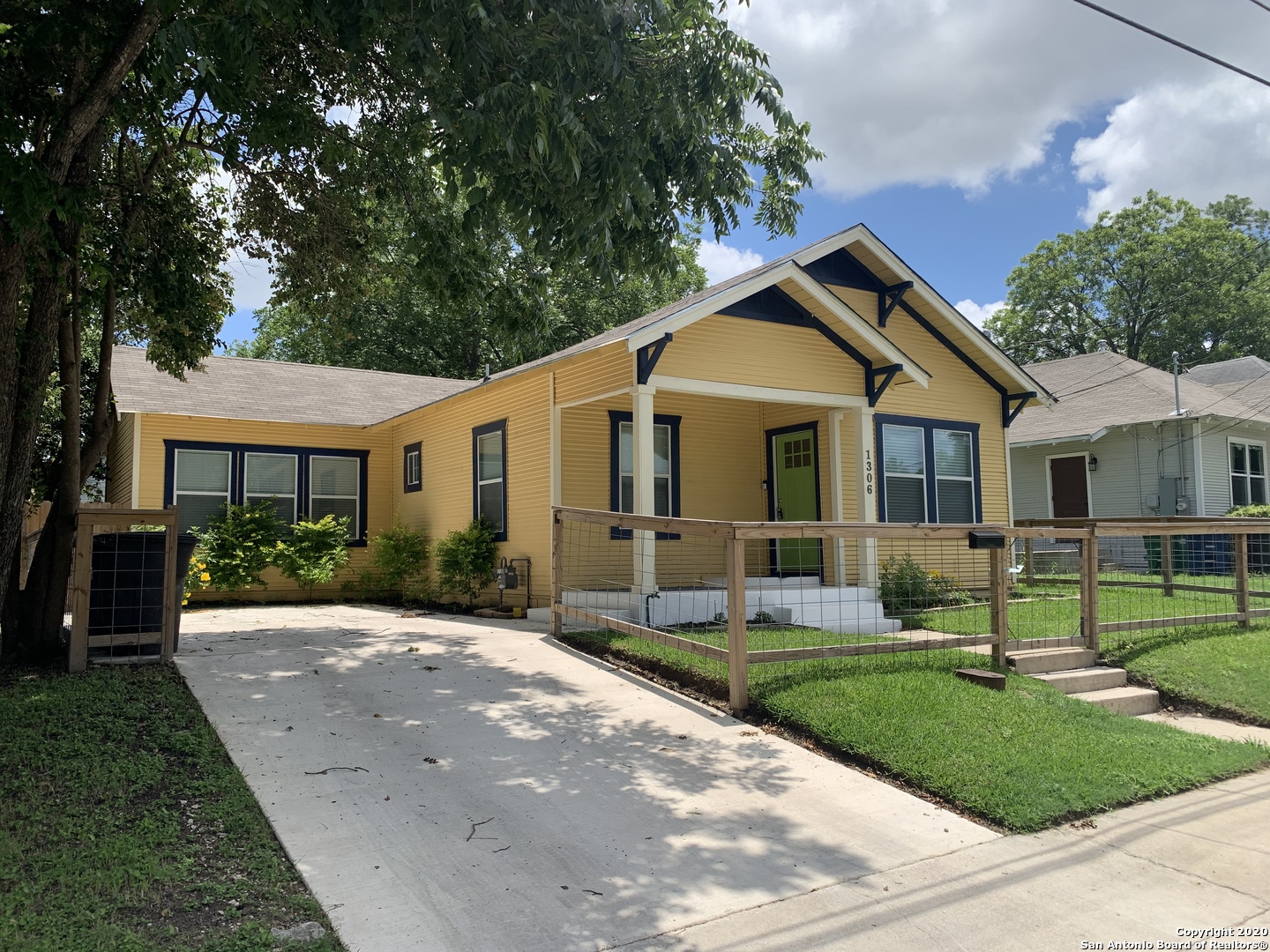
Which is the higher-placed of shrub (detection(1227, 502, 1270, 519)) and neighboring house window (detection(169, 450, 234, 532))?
neighboring house window (detection(169, 450, 234, 532))

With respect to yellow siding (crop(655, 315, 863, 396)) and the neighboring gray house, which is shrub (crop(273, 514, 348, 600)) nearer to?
yellow siding (crop(655, 315, 863, 396))

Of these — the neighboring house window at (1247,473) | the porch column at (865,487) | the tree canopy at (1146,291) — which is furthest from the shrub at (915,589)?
the tree canopy at (1146,291)

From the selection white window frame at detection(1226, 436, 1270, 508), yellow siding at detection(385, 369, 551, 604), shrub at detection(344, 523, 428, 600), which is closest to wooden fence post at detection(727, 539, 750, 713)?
yellow siding at detection(385, 369, 551, 604)

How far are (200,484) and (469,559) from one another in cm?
529

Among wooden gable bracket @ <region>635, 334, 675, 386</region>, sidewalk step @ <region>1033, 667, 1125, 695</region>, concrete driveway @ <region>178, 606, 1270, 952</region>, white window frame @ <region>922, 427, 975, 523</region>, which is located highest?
wooden gable bracket @ <region>635, 334, 675, 386</region>

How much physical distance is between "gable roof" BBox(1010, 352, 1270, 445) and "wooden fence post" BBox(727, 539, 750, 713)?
14958 millimetres

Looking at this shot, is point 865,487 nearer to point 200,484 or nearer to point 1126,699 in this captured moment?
point 1126,699

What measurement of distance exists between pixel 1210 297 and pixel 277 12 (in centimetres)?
4224

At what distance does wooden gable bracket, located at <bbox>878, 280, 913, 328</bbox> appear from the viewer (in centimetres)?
1371

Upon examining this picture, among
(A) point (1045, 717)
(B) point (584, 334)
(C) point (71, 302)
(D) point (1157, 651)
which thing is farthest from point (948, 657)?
(B) point (584, 334)

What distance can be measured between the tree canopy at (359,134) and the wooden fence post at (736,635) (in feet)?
8.09

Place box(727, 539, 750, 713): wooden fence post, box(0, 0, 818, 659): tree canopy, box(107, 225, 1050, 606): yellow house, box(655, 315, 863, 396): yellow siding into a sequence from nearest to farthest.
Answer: box(0, 0, 818, 659): tree canopy
box(727, 539, 750, 713): wooden fence post
box(655, 315, 863, 396): yellow siding
box(107, 225, 1050, 606): yellow house

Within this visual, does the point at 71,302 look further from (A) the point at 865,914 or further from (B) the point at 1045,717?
(B) the point at 1045,717

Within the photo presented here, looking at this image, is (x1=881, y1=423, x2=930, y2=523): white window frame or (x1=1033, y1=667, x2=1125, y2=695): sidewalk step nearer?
(x1=1033, y1=667, x2=1125, y2=695): sidewalk step
